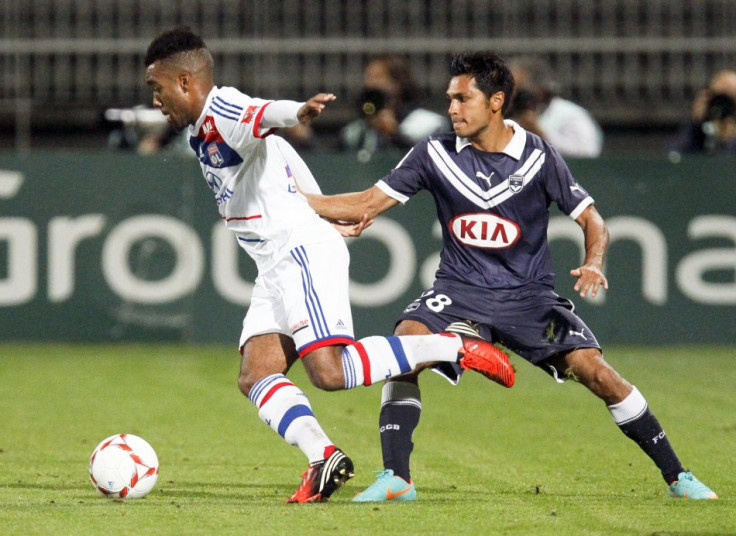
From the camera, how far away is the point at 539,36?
15.3 meters

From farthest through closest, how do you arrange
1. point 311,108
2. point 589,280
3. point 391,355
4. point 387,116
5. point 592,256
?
point 387,116, point 592,256, point 391,355, point 589,280, point 311,108

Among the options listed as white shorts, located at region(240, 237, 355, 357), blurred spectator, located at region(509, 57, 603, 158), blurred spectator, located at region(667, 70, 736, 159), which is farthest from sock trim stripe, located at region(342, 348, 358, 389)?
blurred spectator, located at region(667, 70, 736, 159)

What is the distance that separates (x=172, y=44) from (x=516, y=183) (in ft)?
5.60

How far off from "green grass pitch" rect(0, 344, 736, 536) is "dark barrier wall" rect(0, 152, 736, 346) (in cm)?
31

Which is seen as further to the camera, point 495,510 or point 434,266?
point 434,266

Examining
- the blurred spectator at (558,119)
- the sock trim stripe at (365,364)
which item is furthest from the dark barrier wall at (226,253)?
the sock trim stripe at (365,364)

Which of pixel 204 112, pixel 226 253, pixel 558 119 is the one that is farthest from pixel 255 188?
pixel 558 119

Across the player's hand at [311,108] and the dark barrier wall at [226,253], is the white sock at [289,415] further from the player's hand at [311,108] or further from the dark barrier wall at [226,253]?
the dark barrier wall at [226,253]

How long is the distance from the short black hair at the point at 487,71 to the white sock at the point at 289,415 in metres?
1.66

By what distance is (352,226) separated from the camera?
617 cm

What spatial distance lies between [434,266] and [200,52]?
6.27 m

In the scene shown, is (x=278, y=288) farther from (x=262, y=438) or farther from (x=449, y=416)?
(x=449, y=416)

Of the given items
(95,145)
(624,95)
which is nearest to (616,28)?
(624,95)

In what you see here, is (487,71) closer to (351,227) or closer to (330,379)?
(351,227)
